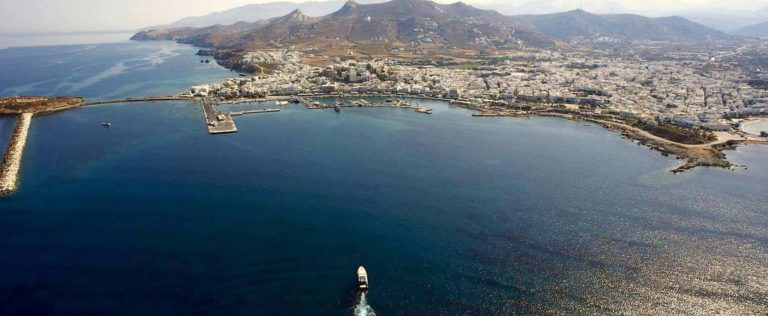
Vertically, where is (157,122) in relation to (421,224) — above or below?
above

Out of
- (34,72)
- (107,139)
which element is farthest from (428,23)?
(107,139)

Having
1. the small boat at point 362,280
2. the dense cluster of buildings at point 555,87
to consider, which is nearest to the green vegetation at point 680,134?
the dense cluster of buildings at point 555,87

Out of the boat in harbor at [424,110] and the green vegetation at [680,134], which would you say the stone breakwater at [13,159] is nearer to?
the boat in harbor at [424,110]

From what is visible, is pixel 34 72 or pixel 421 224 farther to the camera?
pixel 34 72

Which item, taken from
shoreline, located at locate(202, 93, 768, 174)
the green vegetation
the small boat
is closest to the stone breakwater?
shoreline, located at locate(202, 93, 768, 174)

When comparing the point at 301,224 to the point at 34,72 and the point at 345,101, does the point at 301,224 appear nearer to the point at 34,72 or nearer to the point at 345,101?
the point at 345,101

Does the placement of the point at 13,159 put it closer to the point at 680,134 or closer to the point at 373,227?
the point at 373,227
